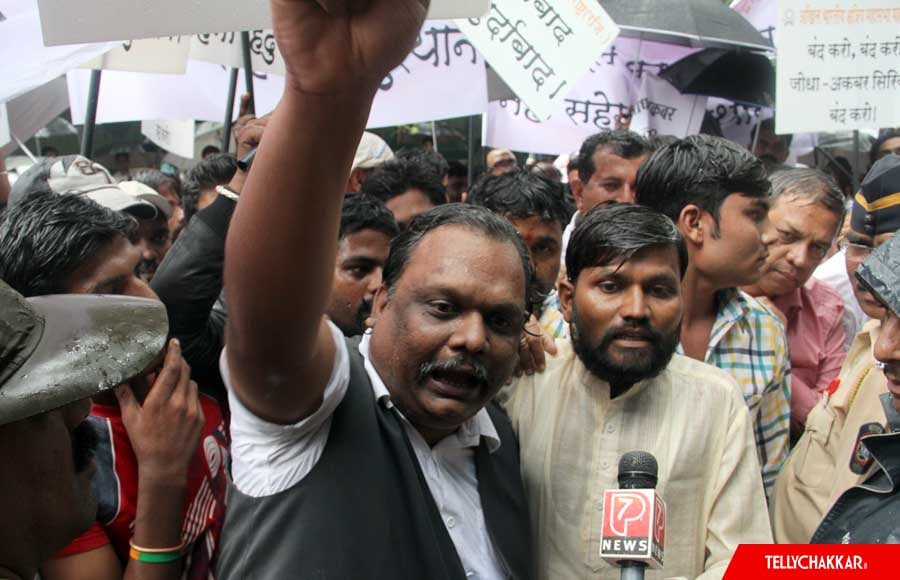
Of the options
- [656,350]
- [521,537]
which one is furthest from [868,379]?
[521,537]

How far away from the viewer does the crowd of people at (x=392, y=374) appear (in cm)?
132

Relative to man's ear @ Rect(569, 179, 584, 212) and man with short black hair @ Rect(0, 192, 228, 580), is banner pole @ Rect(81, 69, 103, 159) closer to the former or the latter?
man's ear @ Rect(569, 179, 584, 212)

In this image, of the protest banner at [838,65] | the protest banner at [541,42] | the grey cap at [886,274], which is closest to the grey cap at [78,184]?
the protest banner at [541,42]

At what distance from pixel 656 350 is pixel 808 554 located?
1158 millimetres

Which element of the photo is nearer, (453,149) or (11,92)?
(11,92)

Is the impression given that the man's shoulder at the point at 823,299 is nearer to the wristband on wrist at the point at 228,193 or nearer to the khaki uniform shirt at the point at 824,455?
the khaki uniform shirt at the point at 824,455

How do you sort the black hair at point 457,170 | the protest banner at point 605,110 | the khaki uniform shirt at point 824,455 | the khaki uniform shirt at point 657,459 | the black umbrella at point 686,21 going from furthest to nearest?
the black hair at point 457,170, the protest banner at point 605,110, the black umbrella at point 686,21, the khaki uniform shirt at point 824,455, the khaki uniform shirt at point 657,459

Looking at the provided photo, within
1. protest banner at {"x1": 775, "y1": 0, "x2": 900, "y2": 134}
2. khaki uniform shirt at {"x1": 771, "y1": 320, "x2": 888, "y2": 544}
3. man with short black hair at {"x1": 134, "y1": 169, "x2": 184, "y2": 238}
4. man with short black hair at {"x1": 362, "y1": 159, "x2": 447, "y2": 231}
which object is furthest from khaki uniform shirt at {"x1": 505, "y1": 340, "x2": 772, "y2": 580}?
man with short black hair at {"x1": 134, "y1": 169, "x2": 184, "y2": 238}

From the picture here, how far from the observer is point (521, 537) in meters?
2.04

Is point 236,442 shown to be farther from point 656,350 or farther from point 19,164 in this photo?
point 19,164

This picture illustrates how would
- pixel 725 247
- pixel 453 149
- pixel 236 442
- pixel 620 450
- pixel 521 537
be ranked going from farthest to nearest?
pixel 453 149, pixel 725 247, pixel 620 450, pixel 521 537, pixel 236 442

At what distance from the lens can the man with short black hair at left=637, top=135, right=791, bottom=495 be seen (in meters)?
3.17

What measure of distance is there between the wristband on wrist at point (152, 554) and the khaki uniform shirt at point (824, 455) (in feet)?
5.49

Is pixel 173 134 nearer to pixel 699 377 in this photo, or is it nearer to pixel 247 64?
pixel 247 64
